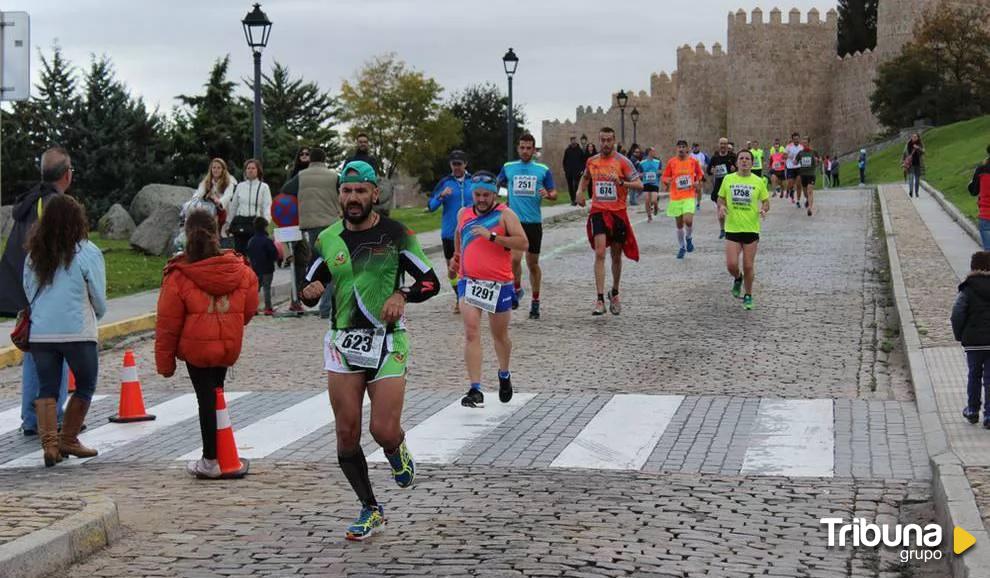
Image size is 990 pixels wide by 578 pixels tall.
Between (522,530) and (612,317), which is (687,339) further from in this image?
(522,530)

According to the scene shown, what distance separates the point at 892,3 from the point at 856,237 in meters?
58.1

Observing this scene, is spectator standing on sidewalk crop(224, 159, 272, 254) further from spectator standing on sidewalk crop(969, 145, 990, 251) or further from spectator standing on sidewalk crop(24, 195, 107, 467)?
spectator standing on sidewalk crop(969, 145, 990, 251)

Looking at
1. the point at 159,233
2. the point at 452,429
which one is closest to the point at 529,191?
the point at 452,429

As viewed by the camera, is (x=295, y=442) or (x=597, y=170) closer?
(x=295, y=442)

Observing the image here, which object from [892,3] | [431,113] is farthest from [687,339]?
[431,113]

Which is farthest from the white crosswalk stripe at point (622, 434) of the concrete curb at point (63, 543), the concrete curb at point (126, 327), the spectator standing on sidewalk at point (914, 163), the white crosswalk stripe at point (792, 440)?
the spectator standing on sidewalk at point (914, 163)

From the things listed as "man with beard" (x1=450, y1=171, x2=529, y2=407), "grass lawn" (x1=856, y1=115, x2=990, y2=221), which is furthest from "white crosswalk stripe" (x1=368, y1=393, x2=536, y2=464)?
"grass lawn" (x1=856, y1=115, x2=990, y2=221)

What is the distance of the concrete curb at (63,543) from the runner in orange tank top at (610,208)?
33.4 ft

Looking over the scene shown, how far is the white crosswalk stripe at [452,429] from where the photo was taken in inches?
384

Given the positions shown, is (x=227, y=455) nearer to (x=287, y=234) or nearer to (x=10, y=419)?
(x=10, y=419)

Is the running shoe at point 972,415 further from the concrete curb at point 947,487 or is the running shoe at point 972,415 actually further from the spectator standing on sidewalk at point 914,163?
the spectator standing on sidewalk at point 914,163

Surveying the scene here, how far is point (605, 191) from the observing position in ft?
57.0

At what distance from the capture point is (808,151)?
34.4 metres

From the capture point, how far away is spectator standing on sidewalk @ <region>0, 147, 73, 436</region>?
34.0 feet
